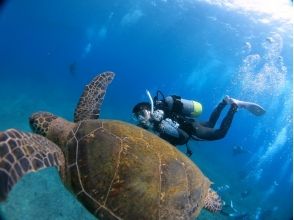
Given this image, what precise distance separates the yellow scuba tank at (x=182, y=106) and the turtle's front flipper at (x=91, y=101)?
1139 mm

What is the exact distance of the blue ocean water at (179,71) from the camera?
11.4 meters

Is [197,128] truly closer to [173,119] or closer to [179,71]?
[173,119]

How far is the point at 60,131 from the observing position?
3.51m

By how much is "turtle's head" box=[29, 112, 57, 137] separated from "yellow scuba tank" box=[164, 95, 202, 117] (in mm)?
2008

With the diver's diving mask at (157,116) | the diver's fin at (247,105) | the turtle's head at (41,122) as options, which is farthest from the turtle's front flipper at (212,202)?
the diver's fin at (247,105)

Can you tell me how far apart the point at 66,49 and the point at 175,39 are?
178ft

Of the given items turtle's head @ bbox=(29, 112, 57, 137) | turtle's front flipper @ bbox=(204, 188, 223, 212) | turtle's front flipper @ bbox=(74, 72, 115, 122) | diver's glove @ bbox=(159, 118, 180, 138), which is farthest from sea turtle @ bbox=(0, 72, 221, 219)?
diver's glove @ bbox=(159, 118, 180, 138)

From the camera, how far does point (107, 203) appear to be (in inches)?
120

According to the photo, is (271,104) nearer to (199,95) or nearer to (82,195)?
(199,95)

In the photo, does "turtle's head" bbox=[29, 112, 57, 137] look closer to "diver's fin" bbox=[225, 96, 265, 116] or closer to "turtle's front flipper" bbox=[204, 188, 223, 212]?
"turtle's front flipper" bbox=[204, 188, 223, 212]

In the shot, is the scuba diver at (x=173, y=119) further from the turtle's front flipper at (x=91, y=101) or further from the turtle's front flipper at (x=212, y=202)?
the turtle's front flipper at (x=212, y=202)

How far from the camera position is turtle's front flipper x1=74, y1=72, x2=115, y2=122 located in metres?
4.20

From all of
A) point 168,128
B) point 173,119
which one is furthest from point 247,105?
point 168,128

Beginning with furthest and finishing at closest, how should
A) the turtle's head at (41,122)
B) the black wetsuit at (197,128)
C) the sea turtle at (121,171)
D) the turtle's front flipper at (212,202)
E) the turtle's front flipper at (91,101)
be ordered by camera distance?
the black wetsuit at (197,128)
the turtle's front flipper at (91,101)
the turtle's front flipper at (212,202)
the turtle's head at (41,122)
the sea turtle at (121,171)
